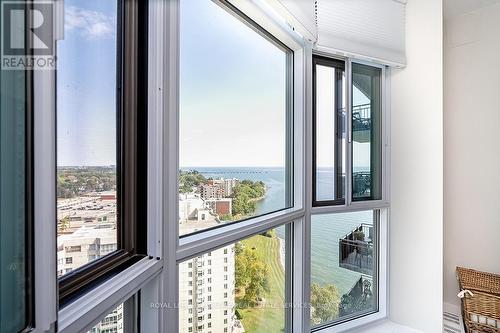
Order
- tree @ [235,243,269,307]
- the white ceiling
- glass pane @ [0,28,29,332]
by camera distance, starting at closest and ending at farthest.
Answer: glass pane @ [0,28,29,332], tree @ [235,243,269,307], the white ceiling

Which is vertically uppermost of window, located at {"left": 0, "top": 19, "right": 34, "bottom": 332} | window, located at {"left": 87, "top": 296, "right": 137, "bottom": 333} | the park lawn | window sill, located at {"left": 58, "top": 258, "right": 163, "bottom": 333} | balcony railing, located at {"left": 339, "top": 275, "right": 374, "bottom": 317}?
window, located at {"left": 0, "top": 19, "right": 34, "bottom": 332}

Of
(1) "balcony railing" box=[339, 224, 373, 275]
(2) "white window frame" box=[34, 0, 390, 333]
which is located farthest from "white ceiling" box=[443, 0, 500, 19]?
(1) "balcony railing" box=[339, 224, 373, 275]

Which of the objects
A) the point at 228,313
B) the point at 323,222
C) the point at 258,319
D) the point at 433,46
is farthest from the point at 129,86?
the point at 433,46

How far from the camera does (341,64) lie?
1.92m

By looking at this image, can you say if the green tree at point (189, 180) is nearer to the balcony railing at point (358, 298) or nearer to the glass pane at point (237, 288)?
the glass pane at point (237, 288)

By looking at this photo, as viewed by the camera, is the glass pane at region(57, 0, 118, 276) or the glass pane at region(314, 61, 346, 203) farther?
the glass pane at region(314, 61, 346, 203)

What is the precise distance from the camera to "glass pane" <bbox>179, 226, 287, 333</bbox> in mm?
1108

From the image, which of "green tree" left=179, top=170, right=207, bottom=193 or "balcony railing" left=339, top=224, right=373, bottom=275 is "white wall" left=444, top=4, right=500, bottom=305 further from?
"green tree" left=179, top=170, right=207, bottom=193

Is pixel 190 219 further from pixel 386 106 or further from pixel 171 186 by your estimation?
pixel 386 106

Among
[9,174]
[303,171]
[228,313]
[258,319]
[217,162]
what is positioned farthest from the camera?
[303,171]

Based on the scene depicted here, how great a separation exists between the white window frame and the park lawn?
9 centimetres

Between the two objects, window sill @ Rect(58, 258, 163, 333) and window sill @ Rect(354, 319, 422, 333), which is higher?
window sill @ Rect(58, 258, 163, 333)

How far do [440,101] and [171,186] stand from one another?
6.49 feet

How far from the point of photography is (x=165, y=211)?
34.2 inches
